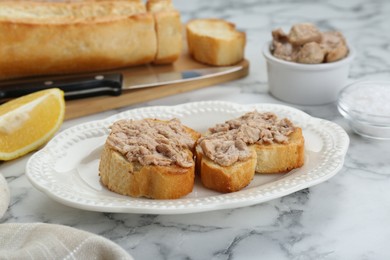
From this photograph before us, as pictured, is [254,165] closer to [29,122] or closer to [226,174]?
[226,174]

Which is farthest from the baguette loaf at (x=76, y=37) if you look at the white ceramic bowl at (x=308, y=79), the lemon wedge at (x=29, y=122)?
the white ceramic bowl at (x=308, y=79)

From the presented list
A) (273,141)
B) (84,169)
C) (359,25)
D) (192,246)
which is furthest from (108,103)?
(359,25)

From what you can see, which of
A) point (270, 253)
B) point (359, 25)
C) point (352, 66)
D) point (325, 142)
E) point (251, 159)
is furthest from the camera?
point (359, 25)

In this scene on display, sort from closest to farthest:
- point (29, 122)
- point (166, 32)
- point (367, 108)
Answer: point (29, 122) < point (367, 108) < point (166, 32)

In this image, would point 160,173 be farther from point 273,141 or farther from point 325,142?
point 325,142

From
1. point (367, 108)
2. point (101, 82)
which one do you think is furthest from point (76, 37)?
point (367, 108)

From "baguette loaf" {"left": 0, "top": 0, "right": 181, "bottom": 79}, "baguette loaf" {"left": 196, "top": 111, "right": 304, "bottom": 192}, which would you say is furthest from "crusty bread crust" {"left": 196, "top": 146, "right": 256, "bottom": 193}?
"baguette loaf" {"left": 0, "top": 0, "right": 181, "bottom": 79}
